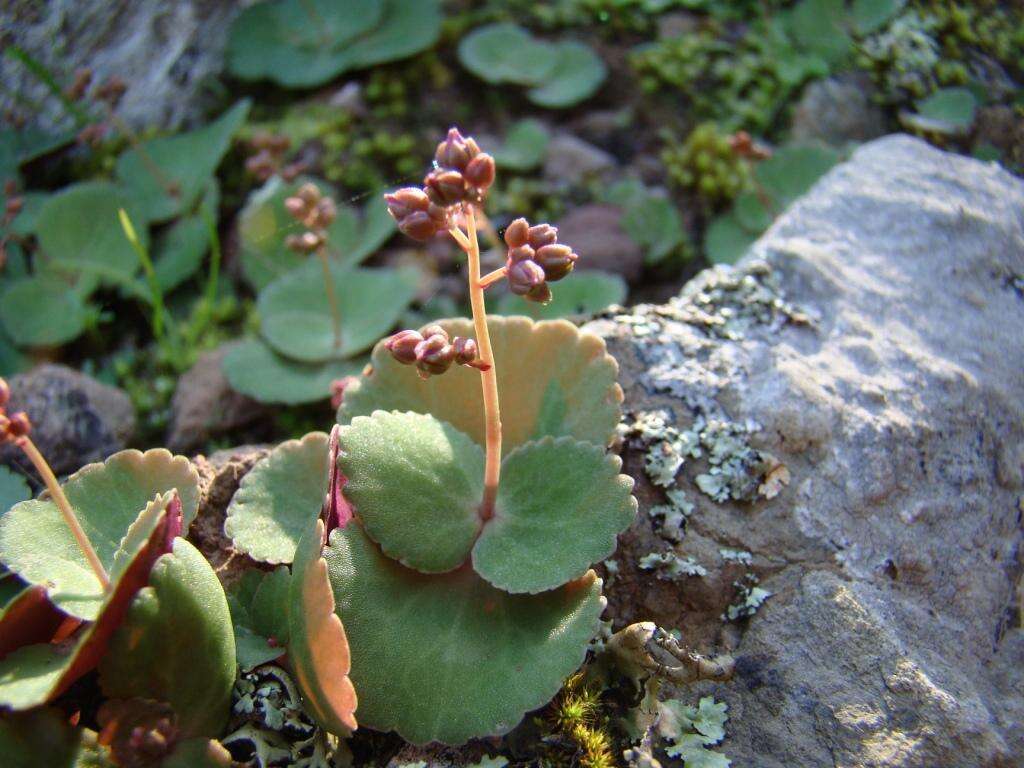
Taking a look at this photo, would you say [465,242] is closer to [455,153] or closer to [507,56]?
[455,153]

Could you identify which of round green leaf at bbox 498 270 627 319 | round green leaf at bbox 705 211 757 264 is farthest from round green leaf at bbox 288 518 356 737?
round green leaf at bbox 705 211 757 264

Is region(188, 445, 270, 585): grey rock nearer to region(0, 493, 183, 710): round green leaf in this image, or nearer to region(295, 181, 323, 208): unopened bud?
region(0, 493, 183, 710): round green leaf

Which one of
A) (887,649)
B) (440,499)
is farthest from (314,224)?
(887,649)

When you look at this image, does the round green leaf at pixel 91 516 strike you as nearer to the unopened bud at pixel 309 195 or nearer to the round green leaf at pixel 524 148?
the unopened bud at pixel 309 195

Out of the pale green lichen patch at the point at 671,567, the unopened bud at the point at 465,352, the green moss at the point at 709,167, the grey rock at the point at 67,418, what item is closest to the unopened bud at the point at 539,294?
the unopened bud at the point at 465,352

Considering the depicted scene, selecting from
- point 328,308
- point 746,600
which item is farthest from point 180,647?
point 328,308
